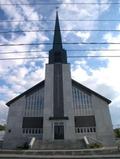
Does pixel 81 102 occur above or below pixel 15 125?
above

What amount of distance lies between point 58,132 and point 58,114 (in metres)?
2.73

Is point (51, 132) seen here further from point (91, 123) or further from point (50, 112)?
point (91, 123)

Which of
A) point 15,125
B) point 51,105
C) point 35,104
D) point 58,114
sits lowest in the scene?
point 15,125

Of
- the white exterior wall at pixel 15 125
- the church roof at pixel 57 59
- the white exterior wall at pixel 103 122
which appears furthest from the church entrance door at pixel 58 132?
the church roof at pixel 57 59

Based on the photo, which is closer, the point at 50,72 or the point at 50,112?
the point at 50,112

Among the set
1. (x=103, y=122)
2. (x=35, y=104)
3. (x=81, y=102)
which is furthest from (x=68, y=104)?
(x=103, y=122)

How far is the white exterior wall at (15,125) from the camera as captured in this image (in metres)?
26.2

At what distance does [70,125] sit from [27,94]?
8.98 meters

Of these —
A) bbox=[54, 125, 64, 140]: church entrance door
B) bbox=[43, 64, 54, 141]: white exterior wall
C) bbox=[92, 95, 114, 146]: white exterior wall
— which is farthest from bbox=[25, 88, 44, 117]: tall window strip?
bbox=[92, 95, 114, 146]: white exterior wall

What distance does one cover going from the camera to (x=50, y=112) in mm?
27266

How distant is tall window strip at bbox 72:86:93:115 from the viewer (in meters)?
Result: 27.6

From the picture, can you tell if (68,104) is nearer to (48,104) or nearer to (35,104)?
(48,104)

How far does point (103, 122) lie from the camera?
2692 centimetres

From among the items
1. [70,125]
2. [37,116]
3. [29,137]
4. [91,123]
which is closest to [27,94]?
[37,116]
